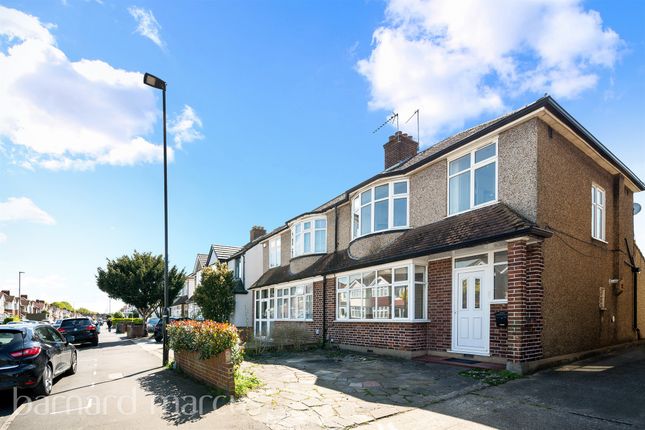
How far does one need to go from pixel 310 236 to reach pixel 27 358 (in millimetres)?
12799

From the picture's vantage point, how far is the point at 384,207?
14133 mm

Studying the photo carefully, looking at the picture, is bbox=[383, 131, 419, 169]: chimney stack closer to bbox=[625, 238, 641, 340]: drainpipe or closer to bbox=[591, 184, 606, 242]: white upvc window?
bbox=[591, 184, 606, 242]: white upvc window

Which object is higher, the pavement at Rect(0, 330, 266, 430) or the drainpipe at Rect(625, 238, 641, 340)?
the drainpipe at Rect(625, 238, 641, 340)

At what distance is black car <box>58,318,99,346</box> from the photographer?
19.8 meters

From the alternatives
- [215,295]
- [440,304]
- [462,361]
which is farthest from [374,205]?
[215,295]

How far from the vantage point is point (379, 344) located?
41.9 feet

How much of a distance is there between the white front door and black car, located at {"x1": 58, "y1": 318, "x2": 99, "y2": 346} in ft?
57.4

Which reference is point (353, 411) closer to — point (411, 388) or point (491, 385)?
point (411, 388)

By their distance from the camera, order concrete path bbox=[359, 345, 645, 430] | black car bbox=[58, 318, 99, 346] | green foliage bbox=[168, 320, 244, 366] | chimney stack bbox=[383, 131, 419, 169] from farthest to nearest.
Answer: black car bbox=[58, 318, 99, 346] → chimney stack bbox=[383, 131, 419, 169] → green foliage bbox=[168, 320, 244, 366] → concrete path bbox=[359, 345, 645, 430]

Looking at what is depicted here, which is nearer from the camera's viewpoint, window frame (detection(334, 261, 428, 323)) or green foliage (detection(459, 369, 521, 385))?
green foliage (detection(459, 369, 521, 385))

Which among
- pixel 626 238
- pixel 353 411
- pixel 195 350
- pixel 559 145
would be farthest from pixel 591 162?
pixel 195 350

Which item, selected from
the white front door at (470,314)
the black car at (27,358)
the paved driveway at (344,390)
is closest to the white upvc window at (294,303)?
the paved driveway at (344,390)

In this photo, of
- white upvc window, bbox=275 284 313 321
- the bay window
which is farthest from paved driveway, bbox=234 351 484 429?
white upvc window, bbox=275 284 313 321

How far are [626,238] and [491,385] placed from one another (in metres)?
9.17
